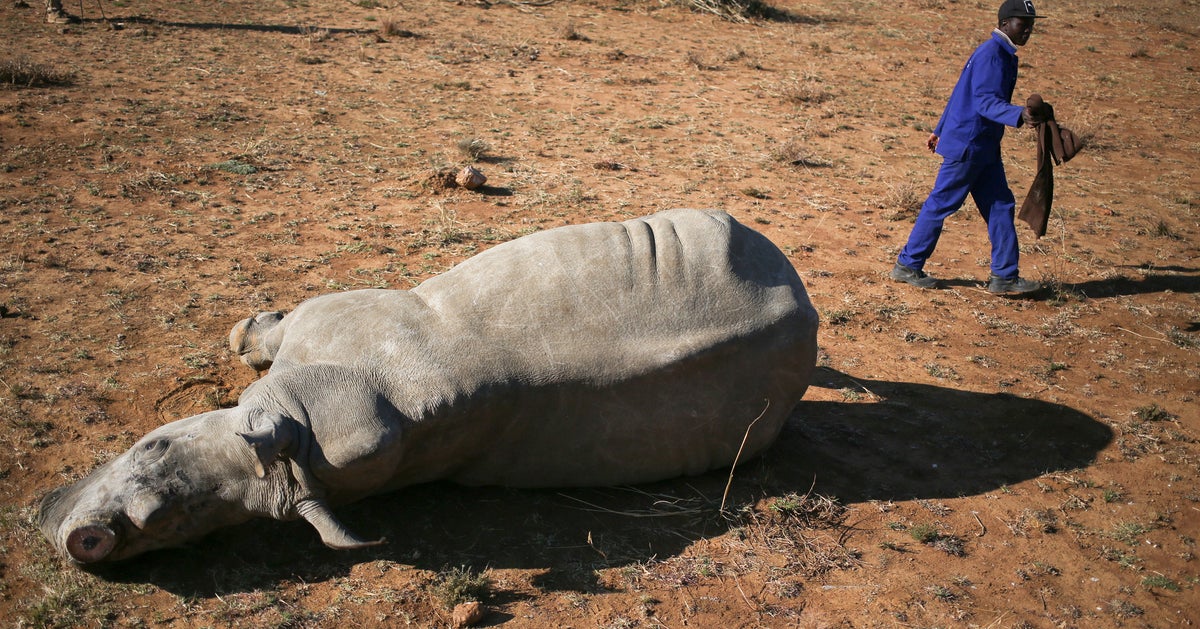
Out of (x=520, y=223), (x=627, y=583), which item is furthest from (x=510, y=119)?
(x=627, y=583)

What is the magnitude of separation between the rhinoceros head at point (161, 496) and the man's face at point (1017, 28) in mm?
5465

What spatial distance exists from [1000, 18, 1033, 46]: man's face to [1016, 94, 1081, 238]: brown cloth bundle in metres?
0.46

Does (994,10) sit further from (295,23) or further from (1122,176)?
(295,23)

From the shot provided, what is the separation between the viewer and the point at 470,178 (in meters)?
7.14

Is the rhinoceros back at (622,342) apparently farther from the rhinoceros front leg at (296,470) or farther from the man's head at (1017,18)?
the man's head at (1017,18)

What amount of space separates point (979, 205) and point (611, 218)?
2.78 meters

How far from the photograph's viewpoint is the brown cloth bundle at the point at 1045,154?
18.6 feet

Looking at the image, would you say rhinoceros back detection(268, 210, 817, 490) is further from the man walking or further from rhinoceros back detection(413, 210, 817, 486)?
the man walking

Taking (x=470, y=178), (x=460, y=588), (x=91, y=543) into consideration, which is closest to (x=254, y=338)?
(x=91, y=543)

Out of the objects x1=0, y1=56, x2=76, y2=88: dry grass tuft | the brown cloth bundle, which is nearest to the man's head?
the brown cloth bundle

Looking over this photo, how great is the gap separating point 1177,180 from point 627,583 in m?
8.48

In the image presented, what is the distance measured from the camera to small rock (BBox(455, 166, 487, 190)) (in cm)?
715

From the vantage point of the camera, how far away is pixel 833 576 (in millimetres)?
3525

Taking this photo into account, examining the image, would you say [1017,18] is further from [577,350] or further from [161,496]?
[161,496]
